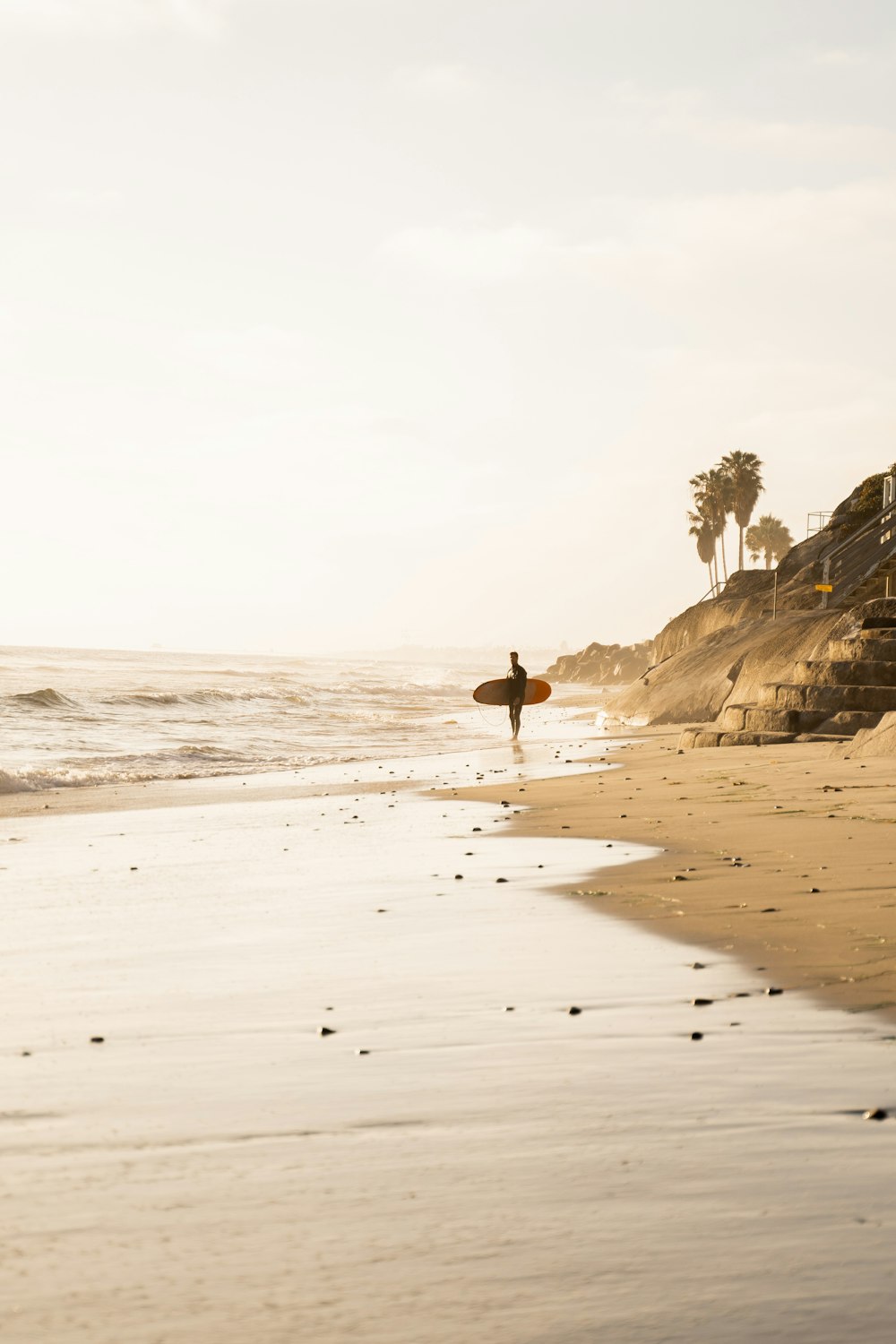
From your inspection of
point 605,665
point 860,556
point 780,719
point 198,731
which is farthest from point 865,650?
point 605,665

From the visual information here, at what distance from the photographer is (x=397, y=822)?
40.3 feet

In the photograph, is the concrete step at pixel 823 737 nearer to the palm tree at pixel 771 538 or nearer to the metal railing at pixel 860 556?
the metal railing at pixel 860 556

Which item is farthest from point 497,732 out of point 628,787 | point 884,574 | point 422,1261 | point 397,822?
point 422,1261

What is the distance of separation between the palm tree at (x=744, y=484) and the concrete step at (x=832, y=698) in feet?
199

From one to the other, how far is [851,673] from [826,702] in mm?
667

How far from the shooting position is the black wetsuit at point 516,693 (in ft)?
91.2

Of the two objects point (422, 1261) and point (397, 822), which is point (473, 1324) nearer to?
point (422, 1261)

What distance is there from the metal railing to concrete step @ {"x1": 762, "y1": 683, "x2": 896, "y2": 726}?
28.2 ft

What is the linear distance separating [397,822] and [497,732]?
18589 mm

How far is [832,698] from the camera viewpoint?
19094 millimetres

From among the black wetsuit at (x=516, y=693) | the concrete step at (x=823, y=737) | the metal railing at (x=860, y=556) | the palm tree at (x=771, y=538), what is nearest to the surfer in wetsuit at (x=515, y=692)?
the black wetsuit at (x=516, y=693)

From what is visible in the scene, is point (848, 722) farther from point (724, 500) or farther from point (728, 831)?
point (724, 500)

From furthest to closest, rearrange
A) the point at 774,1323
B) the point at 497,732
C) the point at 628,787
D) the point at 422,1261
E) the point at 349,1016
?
the point at 497,732
the point at 628,787
the point at 349,1016
the point at 422,1261
the point at 774,1323

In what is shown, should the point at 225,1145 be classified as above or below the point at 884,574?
below
